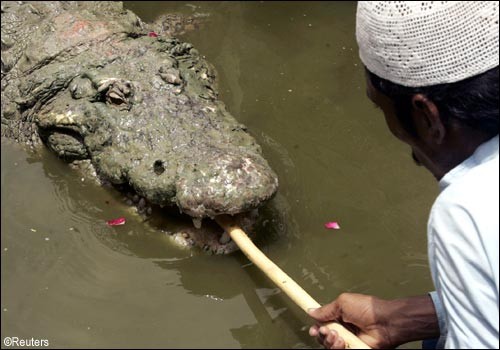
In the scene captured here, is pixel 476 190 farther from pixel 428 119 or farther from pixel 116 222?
pixel 116 222

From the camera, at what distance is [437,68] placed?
174 centimetres

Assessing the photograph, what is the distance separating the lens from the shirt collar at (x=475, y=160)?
182 cm

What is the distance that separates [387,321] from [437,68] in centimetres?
107

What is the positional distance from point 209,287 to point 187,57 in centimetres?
189

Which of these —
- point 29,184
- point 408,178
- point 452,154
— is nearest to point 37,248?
point 29,184

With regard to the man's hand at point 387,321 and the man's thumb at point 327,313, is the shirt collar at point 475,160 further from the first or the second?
the man's thumb at point 327,313

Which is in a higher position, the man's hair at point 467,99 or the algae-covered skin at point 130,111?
the man's hair at point 467,99

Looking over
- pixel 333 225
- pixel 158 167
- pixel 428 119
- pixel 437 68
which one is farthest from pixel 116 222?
pixel 437 68

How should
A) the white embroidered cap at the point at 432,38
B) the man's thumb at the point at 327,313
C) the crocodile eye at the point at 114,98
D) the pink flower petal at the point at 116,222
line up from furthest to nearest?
1. the crocodile eye at the point at 114,98
2. the pink flower petal at the point at 116,222
3. the man's thumb at the point at 327,313
4. the white embroidered cap at the point at 432,38

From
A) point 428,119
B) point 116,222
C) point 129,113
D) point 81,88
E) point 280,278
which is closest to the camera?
point 428,119

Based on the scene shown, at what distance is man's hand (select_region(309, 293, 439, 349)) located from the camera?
93.4 inches

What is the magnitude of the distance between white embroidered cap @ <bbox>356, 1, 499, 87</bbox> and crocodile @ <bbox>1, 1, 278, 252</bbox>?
1332 mm

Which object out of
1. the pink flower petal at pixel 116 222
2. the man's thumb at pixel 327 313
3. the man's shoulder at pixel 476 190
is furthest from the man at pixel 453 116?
the pink flower petal at pixel 116 222

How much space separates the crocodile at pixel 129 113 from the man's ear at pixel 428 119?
124cm
